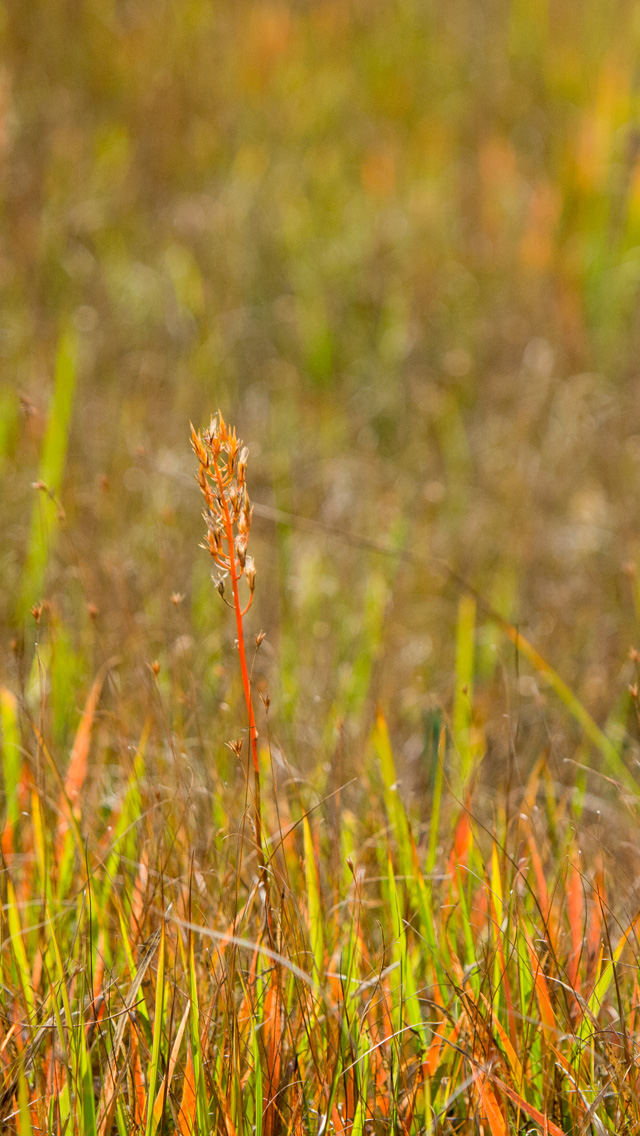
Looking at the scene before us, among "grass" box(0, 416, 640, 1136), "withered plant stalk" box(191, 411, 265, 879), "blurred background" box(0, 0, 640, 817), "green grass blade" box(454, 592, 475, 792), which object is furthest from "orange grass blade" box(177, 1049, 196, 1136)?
"green grass blade" box(454, 592, 475, 792)

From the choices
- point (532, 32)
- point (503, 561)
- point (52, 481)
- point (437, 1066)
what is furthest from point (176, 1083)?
point (532, 32)

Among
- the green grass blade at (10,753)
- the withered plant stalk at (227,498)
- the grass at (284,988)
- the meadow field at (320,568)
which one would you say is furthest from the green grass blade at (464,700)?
the withered plant stalk at (227,498)

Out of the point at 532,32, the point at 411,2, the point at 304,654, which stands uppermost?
the point at 411,2

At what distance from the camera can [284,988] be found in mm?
954

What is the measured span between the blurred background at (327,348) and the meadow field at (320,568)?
17 mm

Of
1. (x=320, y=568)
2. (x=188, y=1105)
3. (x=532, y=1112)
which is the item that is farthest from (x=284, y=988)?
(x=320, y=568)

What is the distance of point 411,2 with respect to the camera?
4.86m

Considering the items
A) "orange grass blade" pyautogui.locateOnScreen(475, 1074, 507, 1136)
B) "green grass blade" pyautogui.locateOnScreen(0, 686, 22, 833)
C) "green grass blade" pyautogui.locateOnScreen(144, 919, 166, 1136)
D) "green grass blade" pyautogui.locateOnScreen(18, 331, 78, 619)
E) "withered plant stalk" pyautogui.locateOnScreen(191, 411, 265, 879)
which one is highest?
"green grass blade" pyautogui.locateOnScreen(18, 331, 78, 619)

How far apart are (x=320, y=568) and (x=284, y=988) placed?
1488 millimetres

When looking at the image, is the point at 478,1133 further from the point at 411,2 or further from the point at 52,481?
the point at 411,2

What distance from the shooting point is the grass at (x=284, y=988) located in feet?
2.77

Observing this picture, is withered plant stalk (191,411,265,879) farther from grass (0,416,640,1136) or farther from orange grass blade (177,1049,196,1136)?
orange grass blade (177,1049,196,1136)

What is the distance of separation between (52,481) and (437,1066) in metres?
→ 1.56

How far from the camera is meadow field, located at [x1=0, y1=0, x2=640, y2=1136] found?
3.03ft
